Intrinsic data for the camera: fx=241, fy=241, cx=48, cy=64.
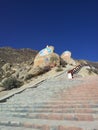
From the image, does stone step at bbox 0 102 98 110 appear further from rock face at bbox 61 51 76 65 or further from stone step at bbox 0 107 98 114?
rock face at bbox 61 51 76 65

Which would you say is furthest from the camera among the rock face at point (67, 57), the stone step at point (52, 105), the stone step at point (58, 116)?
the rock face at point (67, 57)

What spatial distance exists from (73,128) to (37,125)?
1.23 metres

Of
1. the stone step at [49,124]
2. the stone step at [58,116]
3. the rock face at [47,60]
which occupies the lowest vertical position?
the stone step at [49,124]

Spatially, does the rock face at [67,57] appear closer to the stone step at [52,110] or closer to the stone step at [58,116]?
the stone step at [52,110]

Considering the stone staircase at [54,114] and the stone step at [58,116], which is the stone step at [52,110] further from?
the stone step at [58,116]

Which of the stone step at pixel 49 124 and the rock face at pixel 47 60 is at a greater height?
the rock face at pixel 47 60

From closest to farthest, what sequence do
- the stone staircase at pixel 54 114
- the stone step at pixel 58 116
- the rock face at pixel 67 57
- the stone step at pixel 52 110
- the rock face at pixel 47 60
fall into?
the stone staircase at pixel 54 114 → the stone step at pixel 58 116 → the stone step at pixel 52 110 → the rock face at pixel 47 60 → the rock face at pixel 67 57

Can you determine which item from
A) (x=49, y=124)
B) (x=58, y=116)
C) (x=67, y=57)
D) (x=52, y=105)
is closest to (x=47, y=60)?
(x=67, y=57)

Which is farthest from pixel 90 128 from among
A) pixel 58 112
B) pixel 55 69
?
pixel 55 69

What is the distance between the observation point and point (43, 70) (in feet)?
83.1

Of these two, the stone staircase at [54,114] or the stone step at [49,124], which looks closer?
the stone step at [49,124]

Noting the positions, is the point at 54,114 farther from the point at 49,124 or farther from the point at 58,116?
the point at 49,124

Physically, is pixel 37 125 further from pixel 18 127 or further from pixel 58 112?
pixel 58 112

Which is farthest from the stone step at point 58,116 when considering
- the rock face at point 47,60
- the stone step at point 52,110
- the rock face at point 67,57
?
the rock face at point 67,57
